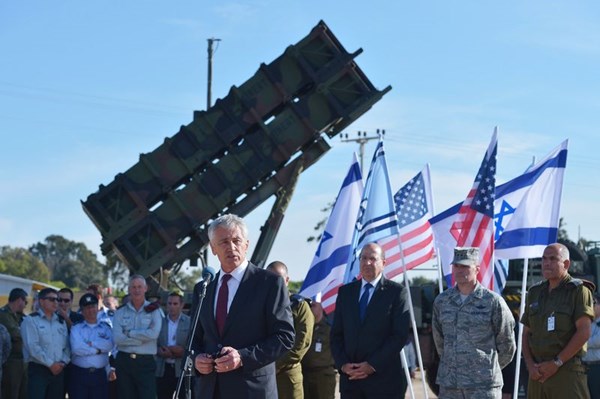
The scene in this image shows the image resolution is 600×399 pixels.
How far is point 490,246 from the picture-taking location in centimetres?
884

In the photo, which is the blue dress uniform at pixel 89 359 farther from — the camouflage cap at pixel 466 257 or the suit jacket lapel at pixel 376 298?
the camouflage cap at pixel 466 257

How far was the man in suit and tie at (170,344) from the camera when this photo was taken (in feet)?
37.7

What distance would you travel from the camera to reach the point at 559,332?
761cm

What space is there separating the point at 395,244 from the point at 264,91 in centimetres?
832

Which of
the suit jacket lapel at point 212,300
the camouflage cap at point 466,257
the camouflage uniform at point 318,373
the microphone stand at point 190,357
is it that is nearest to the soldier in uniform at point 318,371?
the camouflage uniform at point 318,373

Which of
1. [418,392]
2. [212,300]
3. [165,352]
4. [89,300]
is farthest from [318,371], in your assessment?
[418,392]

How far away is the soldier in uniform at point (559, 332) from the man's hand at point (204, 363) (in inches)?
127

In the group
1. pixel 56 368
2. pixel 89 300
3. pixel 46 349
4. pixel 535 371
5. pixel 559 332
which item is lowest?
pixel 535 371

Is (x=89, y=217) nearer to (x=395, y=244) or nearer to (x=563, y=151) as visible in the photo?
(x=395, y=244)

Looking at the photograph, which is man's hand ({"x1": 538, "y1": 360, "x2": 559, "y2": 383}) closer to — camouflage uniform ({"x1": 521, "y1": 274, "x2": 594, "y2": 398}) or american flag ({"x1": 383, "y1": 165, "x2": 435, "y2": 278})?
camouflage uniform ({"x1": 521, "y1": 274, "x2": 594, "y2": 398})

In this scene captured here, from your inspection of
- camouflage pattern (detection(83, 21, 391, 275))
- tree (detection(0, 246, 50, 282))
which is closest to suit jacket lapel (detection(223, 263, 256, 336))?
camouflage pattern (detection(83, 21, 391, 275))

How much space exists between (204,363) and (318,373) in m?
5.02

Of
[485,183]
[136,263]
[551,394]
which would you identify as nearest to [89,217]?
[136,263]

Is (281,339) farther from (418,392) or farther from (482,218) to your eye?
(418,392)
